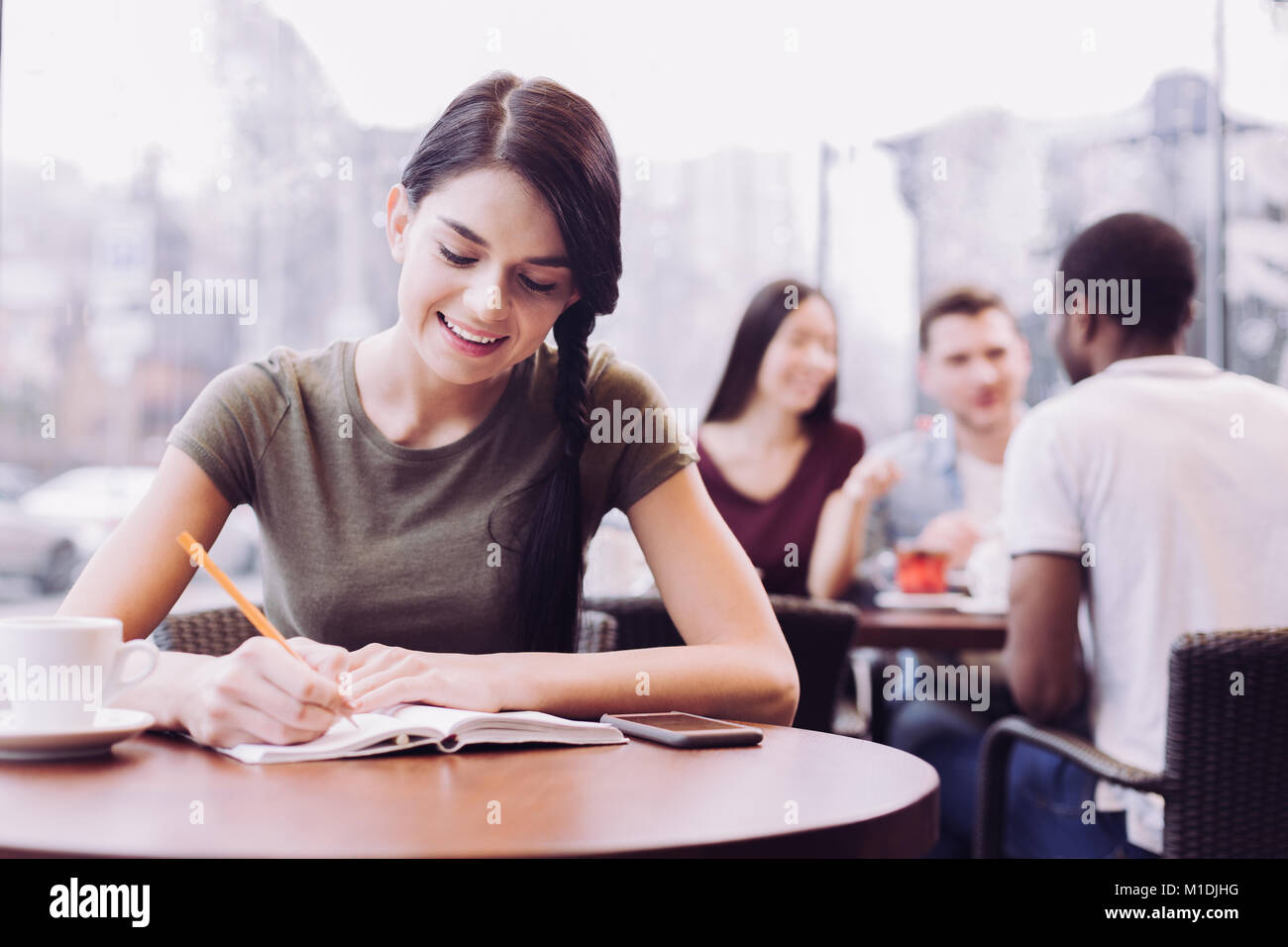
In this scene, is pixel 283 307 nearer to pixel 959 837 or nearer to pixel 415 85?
pixel 415 85

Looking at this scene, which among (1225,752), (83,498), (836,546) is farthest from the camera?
(83,498)

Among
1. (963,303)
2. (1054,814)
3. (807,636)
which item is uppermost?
(963,303)

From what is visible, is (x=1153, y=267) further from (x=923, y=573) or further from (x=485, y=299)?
(x=485, y=299)

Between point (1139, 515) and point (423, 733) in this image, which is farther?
point (1139, 515)

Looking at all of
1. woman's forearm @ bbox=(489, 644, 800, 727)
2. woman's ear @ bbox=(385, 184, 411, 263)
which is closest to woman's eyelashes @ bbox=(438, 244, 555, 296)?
woman's ear @ bbox=(385, 184, 411, 263)

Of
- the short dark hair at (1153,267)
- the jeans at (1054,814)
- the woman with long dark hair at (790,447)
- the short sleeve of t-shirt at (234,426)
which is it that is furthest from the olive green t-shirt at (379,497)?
the woman with long dark hair at (790,447)

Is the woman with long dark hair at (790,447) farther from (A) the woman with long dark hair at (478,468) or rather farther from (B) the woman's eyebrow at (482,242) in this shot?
(B) the woman's eyebrow at (482,242)

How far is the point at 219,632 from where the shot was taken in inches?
58.9

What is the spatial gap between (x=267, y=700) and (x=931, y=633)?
5.70 feet

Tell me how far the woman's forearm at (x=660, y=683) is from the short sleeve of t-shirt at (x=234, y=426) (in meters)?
0.44

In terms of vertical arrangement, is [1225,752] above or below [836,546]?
below

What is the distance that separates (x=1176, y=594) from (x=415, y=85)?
3.25 m

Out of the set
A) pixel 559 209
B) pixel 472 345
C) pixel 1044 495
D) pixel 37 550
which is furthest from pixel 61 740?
pixel 37 550
